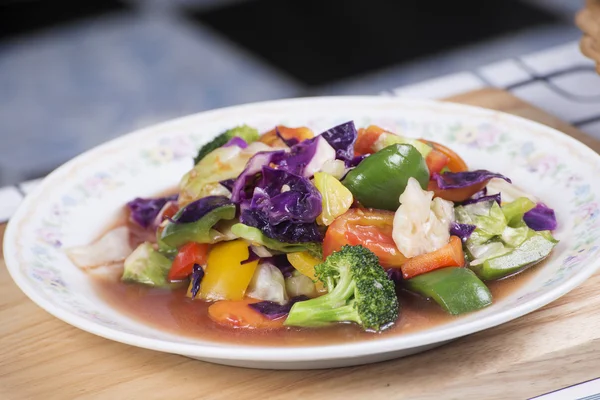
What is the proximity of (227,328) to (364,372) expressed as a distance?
309mm

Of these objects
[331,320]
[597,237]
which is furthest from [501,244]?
[331,320]

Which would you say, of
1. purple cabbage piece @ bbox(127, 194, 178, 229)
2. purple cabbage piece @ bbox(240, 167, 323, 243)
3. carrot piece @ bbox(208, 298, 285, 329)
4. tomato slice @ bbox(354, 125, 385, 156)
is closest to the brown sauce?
carrot piece @ bbox(208, 298, 285, 329)

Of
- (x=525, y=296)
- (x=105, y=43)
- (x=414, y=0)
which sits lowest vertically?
(x=105, y=43)

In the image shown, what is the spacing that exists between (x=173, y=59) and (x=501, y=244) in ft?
16.8

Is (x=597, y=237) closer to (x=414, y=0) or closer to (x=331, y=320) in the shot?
(x=331, y=320)

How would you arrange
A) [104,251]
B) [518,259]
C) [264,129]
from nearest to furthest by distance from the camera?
[518,259] < [104,251] < [264,129]

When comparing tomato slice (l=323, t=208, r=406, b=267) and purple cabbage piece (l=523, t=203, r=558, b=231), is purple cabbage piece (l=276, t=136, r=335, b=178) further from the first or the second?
purple cabbage piece (l=523, t=203, r=558, b=231)

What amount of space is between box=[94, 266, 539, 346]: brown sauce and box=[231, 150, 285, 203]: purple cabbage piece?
0.85ft

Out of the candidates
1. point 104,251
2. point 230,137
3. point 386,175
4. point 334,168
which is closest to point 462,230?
point 386,175

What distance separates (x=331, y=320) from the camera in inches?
72.5

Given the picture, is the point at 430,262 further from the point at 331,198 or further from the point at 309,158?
the point at 309,158

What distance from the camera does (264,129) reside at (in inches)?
108

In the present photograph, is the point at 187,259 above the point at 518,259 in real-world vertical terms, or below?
below

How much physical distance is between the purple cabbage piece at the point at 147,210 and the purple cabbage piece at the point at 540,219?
0.93 meters
